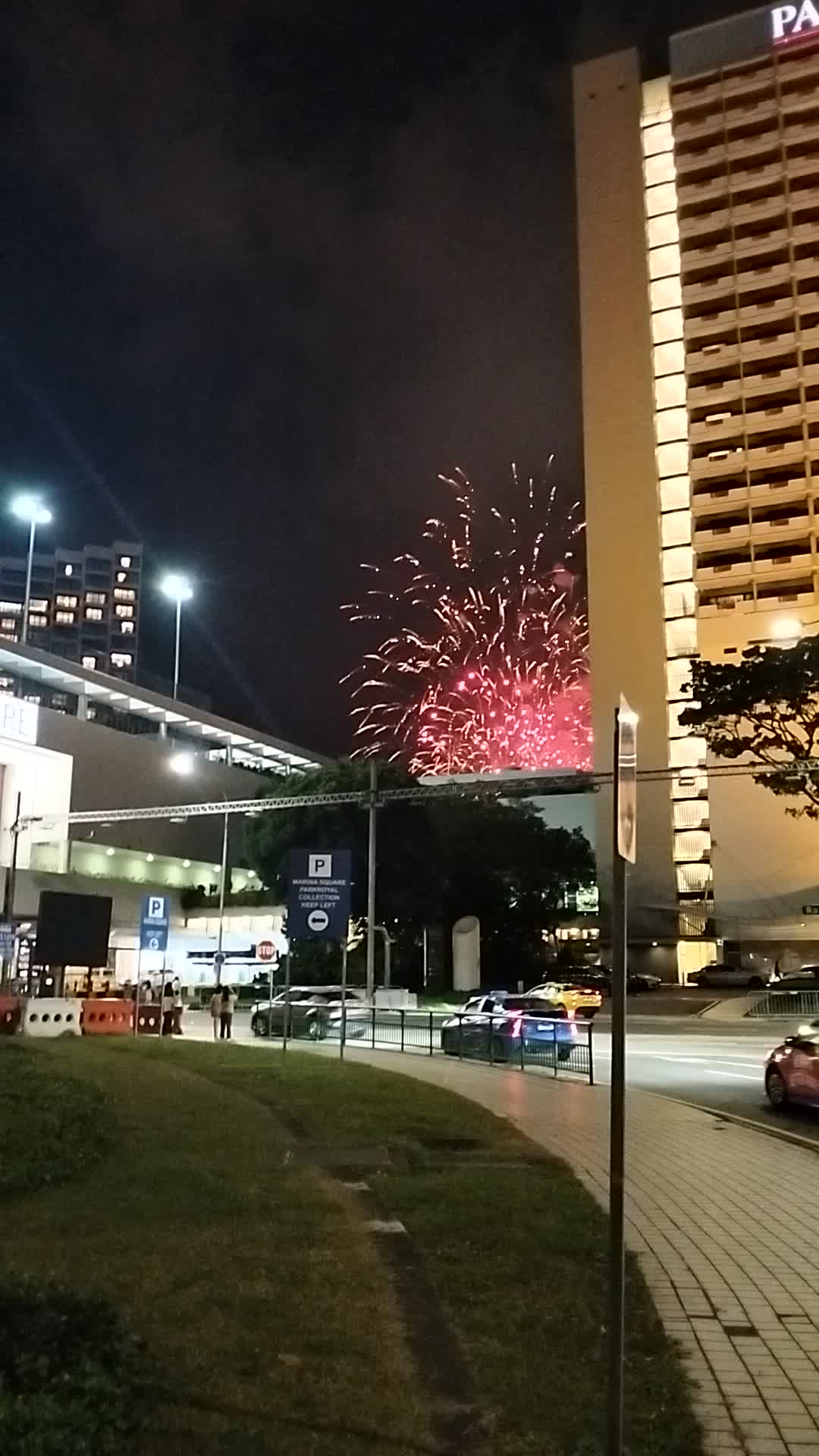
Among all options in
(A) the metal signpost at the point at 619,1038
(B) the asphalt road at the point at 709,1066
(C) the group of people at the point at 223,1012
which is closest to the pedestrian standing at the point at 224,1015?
(C) the group of people at the point at 223,1012

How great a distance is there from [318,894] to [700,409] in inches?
2473

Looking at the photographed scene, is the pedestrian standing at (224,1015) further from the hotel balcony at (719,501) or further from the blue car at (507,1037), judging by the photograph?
the hotel balcony at (719,501)

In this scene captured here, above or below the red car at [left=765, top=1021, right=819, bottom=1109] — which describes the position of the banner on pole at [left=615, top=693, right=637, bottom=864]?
above

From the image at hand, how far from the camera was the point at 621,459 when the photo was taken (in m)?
76.4

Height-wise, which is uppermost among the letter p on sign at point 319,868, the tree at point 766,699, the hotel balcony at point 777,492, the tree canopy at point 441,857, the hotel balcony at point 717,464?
the hotel balcony at point 717,464

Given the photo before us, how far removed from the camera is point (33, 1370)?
4.71 meters

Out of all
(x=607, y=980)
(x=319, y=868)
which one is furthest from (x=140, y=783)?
(x=319, y=868)

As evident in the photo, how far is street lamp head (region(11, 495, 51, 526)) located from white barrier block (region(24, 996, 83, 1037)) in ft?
108

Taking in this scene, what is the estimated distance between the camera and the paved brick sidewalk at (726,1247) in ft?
17.0

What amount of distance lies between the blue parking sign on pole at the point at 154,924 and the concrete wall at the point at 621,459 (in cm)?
4247

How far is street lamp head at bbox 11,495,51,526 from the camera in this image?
53.2 m

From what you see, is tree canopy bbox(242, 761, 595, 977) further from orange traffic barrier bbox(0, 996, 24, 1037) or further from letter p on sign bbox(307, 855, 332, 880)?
letter p on sign bbox(307, 855, 332, 880)

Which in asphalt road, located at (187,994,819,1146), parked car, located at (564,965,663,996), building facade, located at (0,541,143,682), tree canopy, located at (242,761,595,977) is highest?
building facade, located at (0,541,143,682)

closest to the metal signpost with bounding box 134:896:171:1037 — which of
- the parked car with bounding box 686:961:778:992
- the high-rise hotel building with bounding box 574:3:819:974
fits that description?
the parked car with bounding box 686:961:778:992
